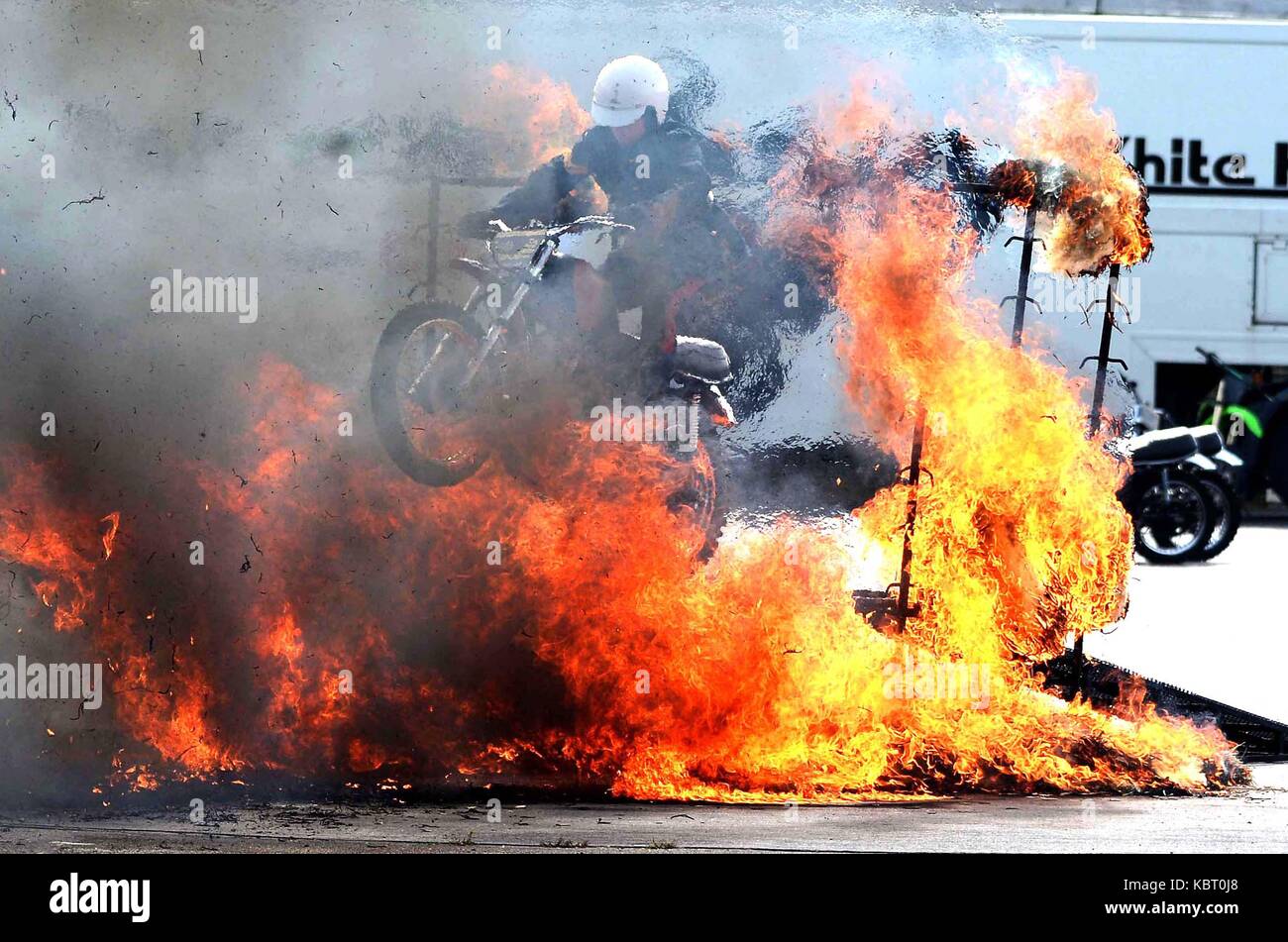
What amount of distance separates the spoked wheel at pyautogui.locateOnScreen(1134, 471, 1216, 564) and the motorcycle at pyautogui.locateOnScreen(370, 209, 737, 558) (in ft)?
27.2

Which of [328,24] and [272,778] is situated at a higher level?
[328,24]

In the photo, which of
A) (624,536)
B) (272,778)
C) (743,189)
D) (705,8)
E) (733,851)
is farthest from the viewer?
(705,8)

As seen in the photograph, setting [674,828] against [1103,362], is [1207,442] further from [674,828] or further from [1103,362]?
[674,828]

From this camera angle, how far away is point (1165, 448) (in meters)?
14.3

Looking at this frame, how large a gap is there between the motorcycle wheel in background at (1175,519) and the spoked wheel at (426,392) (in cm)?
919

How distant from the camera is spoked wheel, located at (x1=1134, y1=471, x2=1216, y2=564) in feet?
48.8

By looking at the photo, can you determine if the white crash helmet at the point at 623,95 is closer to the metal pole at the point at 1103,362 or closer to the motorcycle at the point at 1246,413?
the metal pole at the point at 1103,362

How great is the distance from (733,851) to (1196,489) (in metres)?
10.7

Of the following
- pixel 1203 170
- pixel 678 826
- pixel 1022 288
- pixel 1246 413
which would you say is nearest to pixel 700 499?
pixel 1022 288

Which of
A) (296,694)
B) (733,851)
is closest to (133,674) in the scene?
(296,694)

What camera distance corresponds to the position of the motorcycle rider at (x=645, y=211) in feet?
24.2

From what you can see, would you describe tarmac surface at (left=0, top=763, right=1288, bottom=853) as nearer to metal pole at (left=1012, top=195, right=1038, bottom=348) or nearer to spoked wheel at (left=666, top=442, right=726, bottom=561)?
spoked wheel at (left=666, top=442, right=726, bottom=561)
